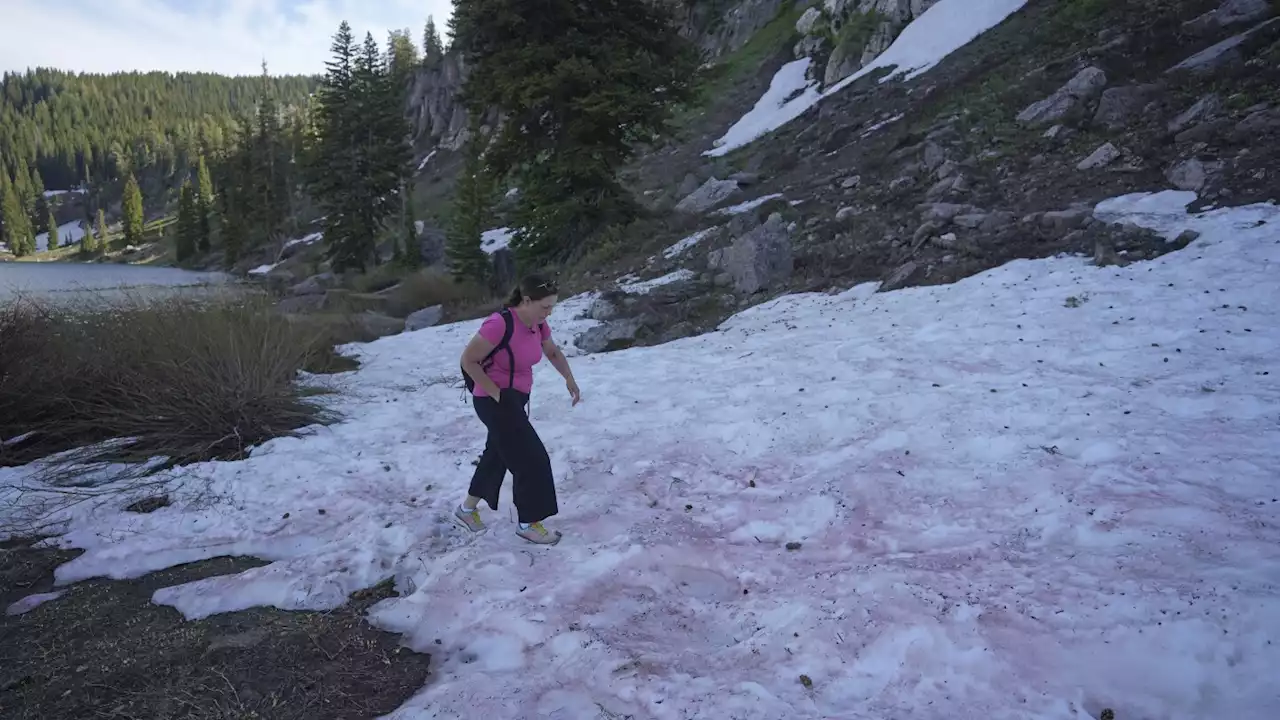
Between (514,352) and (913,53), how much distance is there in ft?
81.4

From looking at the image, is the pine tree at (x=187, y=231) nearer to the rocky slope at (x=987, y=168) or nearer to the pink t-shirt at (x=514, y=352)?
the rocky slope at (x=987, y=168)

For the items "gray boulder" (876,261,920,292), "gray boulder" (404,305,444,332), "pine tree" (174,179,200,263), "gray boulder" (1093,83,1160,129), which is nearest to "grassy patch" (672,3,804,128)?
"gray boulder" (404,305,444,332)

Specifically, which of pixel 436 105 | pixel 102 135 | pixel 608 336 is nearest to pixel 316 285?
pixel 608 336

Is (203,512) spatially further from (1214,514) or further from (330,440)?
(1214,514)

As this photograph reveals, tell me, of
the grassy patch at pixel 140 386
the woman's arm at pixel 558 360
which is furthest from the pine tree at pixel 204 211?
the woman's arm at pixel 558 360

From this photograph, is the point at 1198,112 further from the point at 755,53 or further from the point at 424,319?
the point at 755,53

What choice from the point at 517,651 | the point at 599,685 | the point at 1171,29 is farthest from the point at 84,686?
the point at 1171,29

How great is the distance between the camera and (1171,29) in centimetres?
1322

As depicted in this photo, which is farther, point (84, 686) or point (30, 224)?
point (30, 224)

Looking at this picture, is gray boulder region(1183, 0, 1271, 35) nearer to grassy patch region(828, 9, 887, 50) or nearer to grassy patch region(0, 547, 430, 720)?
grassy patch region(828, 9, 887, 50)

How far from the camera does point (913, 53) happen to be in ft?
77.9

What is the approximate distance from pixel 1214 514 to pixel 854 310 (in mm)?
5583

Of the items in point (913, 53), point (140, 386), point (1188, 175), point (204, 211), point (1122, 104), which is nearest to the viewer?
point (140, 386)

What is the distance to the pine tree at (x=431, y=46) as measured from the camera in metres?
85.8
